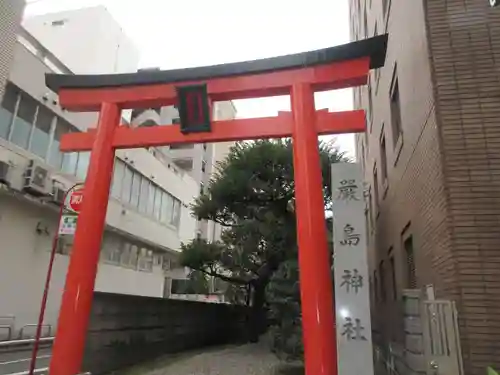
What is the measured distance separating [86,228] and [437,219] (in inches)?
222

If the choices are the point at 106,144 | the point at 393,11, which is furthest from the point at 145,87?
the point at 393,11

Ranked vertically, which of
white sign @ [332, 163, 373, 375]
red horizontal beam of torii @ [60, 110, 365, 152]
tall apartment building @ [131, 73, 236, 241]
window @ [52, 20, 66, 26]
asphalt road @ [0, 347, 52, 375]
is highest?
window @ [52, 20, 66, 26]

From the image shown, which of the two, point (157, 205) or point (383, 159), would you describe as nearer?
point (383, 159)

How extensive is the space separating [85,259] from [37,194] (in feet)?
19.7

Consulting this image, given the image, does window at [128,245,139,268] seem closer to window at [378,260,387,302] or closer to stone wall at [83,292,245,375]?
stone wall at [83,292,245,375]

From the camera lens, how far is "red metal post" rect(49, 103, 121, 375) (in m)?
6.70

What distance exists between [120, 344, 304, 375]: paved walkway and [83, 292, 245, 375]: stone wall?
45cm

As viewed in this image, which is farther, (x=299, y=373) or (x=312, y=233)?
(x=299, y=373)

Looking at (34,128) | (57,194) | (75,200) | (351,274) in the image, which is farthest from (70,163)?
(351,274)

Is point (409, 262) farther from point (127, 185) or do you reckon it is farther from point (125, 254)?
point (125, 254)

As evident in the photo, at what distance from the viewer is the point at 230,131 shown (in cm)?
747

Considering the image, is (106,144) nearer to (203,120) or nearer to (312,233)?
(203,120)

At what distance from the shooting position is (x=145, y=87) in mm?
8086

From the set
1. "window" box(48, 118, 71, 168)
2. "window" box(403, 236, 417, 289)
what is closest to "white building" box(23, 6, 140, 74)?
"window" box(48, 118, 71, 168)
